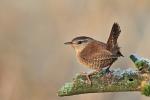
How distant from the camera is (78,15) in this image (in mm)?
3348

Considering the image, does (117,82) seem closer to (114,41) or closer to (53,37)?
(114,41)

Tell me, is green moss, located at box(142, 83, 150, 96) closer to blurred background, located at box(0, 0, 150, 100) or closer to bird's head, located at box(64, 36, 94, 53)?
bird's head, located at box(64, 36, 94, 53)

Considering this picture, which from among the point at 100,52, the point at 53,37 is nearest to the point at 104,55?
the point at 100,52

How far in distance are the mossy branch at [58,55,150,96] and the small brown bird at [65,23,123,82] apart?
0.03 meters

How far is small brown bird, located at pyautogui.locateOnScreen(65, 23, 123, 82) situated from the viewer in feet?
4.96

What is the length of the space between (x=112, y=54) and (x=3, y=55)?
1.97 meters

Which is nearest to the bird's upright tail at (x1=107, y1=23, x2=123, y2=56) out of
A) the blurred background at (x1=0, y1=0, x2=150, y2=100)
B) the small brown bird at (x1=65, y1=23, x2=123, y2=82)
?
the small brown bird at (x1=65, y1=23, x2=123, y2=82)

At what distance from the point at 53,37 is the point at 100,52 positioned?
196 cm

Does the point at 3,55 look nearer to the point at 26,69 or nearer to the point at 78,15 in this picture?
the point at 26,69

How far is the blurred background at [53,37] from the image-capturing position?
3.31 metres

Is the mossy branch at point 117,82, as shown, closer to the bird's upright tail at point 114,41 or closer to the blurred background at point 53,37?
the bird's upright tail at point 114,41

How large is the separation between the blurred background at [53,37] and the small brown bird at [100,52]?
5.59ft

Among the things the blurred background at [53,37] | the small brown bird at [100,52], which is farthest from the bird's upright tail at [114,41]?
the blurred background at [53,37]

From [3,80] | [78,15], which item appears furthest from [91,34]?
[3,80]
